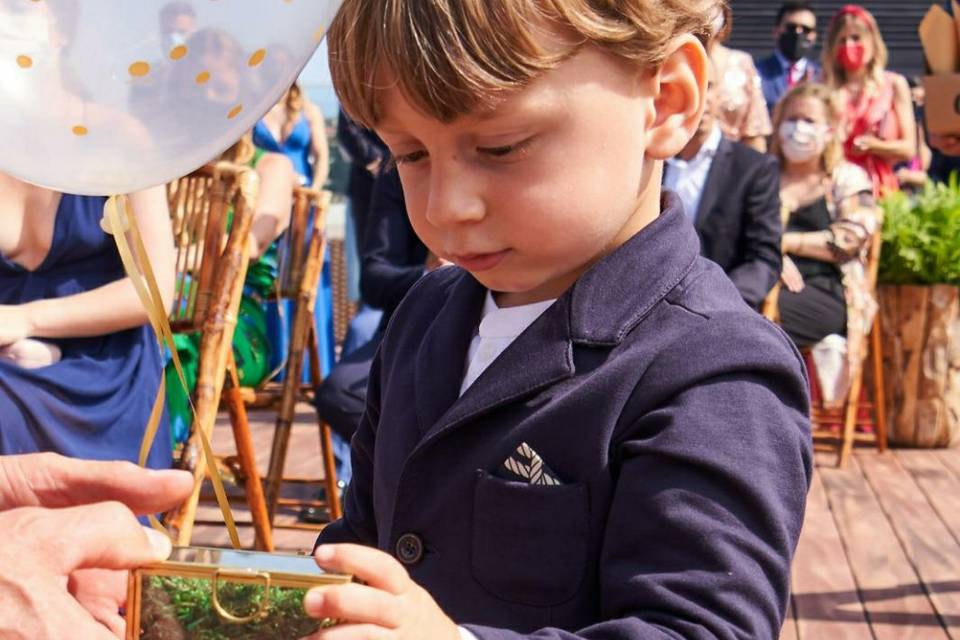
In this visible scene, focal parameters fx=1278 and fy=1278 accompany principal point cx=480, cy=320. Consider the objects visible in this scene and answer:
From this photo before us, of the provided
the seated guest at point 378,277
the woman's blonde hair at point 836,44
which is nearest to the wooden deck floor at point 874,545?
the seated guest at point 378,277

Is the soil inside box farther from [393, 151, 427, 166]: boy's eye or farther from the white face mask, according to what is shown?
the white face mask

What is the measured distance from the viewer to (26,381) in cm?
219

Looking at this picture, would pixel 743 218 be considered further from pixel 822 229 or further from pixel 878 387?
pixel 878 387

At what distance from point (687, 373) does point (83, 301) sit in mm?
1494

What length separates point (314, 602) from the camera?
2.55 ft

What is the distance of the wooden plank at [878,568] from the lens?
304cm

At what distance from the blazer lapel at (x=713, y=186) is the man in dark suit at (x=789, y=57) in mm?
2873

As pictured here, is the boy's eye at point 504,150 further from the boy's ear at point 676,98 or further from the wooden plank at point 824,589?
the wooden plank at point 824,589

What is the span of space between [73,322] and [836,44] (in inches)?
179

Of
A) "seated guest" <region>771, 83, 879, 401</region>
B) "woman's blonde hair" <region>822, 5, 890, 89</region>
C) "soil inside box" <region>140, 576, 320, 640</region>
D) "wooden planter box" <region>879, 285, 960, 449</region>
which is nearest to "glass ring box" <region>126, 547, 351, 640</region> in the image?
"soil inside box" <region>140, 576, 320, 640</region>

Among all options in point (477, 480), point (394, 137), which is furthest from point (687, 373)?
point (394, 137)

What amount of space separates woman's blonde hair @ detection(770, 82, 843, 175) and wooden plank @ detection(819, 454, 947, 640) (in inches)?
48.4

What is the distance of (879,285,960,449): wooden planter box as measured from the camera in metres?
5.21

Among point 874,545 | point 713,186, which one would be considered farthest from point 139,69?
point 874,545
